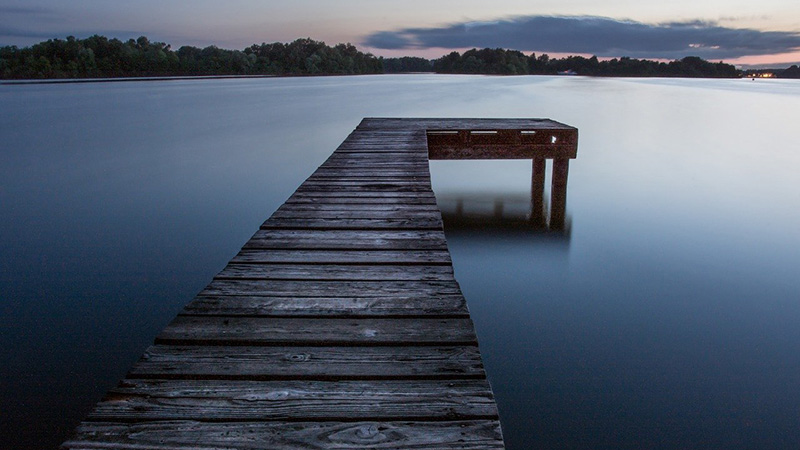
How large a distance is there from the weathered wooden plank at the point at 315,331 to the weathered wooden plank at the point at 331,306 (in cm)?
5

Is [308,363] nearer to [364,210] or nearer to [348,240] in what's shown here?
[348,240]

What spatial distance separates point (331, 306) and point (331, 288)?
23cm

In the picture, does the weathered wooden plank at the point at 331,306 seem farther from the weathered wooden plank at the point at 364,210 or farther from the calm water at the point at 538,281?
the calm water at the point at 538,281

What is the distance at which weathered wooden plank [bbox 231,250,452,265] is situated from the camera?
9.56 ft

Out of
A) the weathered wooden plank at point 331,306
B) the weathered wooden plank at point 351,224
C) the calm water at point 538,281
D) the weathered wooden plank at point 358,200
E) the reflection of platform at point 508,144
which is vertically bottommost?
the calm water at point 538,281

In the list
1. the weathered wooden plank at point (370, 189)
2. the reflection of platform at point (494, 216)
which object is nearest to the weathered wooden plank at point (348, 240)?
the weathered wooden plank at point (370, 189)

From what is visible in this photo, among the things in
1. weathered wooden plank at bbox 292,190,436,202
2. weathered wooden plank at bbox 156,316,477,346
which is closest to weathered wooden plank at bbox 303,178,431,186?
weathered wooden plank at bbox 292,190,436,202

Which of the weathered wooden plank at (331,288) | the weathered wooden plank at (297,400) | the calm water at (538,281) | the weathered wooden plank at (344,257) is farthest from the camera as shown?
the calm water at (538,281)

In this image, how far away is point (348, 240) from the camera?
3330mm

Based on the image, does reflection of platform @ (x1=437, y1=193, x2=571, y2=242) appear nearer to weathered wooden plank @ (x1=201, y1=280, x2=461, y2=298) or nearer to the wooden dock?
the wooden dock

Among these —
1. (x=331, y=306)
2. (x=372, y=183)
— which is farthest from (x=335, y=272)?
(x=372, y=183)

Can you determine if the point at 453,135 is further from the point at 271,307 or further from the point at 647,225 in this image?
the point at 271,307

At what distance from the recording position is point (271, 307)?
2.29 meters

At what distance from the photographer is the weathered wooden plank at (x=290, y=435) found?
4.59 feet
